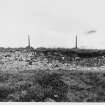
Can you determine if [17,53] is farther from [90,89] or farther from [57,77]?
[90,89]

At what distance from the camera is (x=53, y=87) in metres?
8.80

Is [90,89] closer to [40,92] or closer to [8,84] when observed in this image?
[40,92]

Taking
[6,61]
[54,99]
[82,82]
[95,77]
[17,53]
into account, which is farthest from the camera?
[17,53]

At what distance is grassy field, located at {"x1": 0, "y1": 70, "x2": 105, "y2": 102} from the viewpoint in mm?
7773

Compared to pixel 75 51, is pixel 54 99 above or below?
below

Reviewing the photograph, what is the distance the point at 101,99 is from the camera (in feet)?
25.7

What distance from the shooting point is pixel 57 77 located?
10422 mm

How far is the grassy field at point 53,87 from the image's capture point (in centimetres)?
777

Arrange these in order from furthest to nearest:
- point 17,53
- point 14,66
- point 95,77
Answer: point 17,53 < point 14,66 < point 95,77

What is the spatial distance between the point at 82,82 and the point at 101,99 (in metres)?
2.28

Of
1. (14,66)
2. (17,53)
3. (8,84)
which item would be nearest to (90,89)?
(8,84)

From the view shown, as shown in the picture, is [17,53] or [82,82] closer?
[82,82]

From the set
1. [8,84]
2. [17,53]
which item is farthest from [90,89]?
[17,53]

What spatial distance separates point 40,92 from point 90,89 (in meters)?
2.44
